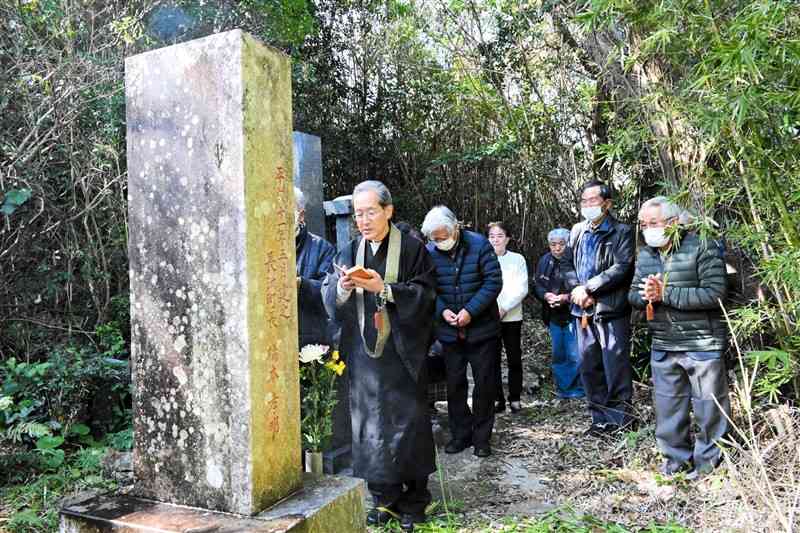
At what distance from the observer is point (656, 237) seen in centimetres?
392

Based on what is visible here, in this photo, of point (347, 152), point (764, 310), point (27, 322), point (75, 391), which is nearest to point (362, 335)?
point (764, 310)

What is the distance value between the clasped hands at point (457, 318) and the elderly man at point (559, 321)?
175cm

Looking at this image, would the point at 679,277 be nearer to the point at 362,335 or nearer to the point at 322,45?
the point at 362,335

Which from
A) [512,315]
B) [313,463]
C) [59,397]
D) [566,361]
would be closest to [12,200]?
[59,397]

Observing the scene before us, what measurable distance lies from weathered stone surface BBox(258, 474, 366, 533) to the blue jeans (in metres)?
4.54

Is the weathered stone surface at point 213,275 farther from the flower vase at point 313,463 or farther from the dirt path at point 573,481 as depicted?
the dirt path at point 573,481

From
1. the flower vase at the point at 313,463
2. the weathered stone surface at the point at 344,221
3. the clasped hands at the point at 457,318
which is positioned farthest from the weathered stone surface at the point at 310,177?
the flower vase at the point at 313,463

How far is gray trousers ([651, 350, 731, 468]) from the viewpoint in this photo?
3.71 metres

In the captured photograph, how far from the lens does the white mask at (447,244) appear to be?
4887mm

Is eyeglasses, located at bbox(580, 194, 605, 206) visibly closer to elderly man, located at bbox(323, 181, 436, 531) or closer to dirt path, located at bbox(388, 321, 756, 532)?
dirt path, located at bbox(388, 321, 756, 532)

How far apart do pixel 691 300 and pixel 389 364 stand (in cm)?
188

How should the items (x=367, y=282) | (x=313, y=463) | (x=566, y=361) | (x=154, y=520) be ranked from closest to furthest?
(x=154, y=520), (x=313, y=463), (x=367, y=282), (x=566, y=361)

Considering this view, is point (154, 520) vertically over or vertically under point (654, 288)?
under

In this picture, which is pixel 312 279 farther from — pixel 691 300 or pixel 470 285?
pixel 691 300
